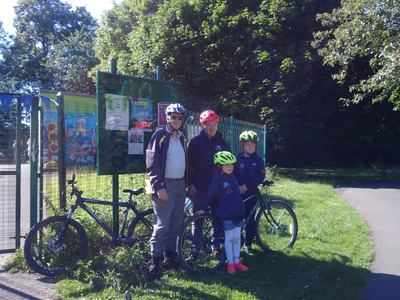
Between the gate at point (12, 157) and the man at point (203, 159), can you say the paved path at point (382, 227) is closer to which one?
the man at point (203, 159)

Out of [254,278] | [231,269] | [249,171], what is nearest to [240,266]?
[231,269]

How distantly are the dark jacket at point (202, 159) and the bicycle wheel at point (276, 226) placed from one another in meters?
1.02

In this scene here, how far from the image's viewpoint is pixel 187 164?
15.5ft

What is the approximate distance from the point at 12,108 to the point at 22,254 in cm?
200

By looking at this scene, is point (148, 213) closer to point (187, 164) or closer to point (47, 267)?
point (187, 164)

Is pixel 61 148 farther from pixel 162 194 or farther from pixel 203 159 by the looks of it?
pixel 203 159

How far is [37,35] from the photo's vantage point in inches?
1575

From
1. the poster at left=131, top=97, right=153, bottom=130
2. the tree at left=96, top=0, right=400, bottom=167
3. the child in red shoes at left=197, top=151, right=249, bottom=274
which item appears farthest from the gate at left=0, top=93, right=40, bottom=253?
the tree at left=96, top=0, right=400, bottom=167

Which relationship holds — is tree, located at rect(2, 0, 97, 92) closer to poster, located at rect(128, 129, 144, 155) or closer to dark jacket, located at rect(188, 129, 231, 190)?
poster, located at rect(128, 129, 144, 155)

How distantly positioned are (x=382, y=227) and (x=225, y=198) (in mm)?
4252

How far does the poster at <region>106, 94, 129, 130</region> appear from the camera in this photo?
4.90 metres

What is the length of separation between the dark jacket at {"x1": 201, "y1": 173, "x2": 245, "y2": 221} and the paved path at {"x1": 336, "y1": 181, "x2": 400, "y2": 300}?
175 centimetres

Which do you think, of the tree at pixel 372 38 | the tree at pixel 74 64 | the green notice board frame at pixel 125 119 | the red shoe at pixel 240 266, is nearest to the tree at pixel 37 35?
the tree at pixel 74 64

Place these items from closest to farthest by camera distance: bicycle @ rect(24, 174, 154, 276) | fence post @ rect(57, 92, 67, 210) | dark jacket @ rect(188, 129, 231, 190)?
bicycle @ rect(24, 174, 154, 276) → dark jacket @ rect(188, 129, 231, 190) → fence post @ rect(57, 92, 67, 210)
